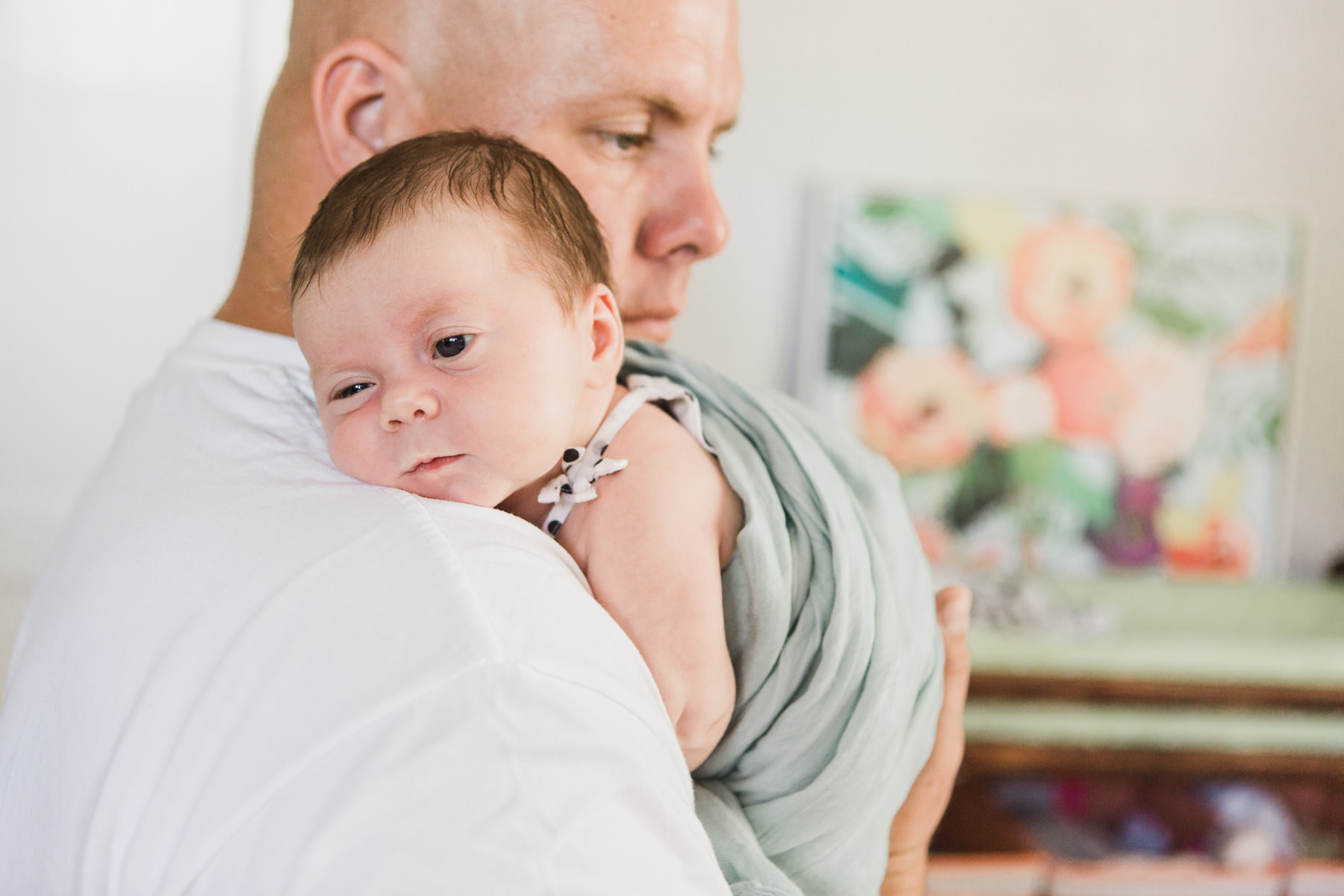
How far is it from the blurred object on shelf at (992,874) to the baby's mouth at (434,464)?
2006mm

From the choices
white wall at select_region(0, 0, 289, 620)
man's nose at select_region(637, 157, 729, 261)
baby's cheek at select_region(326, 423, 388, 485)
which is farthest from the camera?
white wall at select_region(0, 0, 289, 620)

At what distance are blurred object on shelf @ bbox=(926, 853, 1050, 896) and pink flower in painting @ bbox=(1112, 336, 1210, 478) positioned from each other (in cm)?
132

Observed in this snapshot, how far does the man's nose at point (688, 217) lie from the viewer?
912mm

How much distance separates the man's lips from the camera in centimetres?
61

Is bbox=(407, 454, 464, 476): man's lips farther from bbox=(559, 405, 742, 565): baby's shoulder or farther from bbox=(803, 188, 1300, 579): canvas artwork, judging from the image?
bbox=(803, 188, 1300, 579): canvas artwork

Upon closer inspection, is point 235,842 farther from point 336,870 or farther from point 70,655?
point 70,655

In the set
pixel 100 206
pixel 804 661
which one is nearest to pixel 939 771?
pixel 804 661

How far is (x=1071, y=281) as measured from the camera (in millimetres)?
2996

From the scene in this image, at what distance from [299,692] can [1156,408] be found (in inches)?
122

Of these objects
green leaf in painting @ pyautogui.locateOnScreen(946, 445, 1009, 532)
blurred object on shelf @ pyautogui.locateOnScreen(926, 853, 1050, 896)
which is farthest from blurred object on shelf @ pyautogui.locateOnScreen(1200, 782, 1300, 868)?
green leaf in painting @ pyautogui.locateOnScreen(946, 445, 1009, 532)

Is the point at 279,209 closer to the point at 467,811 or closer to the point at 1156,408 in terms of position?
the point at 467,811

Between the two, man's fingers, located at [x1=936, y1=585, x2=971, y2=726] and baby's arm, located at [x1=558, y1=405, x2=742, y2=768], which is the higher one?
baby's arm, located at [x1=558, y1=405, x2=742, y2=768]

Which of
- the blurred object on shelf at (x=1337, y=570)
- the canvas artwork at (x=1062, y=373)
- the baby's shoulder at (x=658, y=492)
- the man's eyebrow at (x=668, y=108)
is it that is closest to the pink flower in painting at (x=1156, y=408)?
the canvas artwork at (x=1062, y=373)

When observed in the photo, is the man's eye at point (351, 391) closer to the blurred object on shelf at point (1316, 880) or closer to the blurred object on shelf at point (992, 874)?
the blurred object on shelf at point (992, 874)
